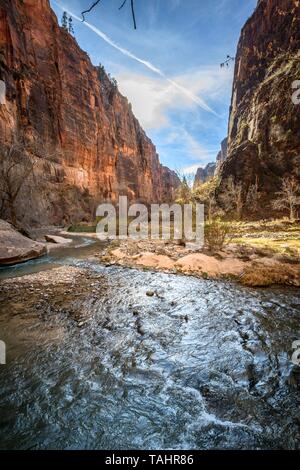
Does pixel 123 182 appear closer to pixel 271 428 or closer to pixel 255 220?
pixel 255 220

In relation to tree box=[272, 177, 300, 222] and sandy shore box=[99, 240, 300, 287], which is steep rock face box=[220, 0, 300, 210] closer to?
tree box=[272, 177, 300, 222]

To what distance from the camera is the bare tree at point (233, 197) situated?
40.8 m

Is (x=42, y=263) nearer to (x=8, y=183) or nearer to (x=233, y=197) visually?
(x=8, y=183)

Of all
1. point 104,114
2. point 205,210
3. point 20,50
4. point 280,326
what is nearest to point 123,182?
point 104,114

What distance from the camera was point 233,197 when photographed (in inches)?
1742

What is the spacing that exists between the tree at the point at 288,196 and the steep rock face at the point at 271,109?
191 centimetres

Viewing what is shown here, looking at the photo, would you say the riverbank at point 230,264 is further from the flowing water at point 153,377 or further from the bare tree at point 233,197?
the bare tree at point 233,197

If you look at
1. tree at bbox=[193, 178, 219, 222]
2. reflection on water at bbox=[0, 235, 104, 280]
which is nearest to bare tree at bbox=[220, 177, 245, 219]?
tree at bbox=[193, 178, 219, 222]

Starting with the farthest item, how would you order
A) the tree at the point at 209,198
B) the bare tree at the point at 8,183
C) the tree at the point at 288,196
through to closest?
the tree at the point at 209,198, the tree at the point at 288,196, the bare tree at the point at 8,183

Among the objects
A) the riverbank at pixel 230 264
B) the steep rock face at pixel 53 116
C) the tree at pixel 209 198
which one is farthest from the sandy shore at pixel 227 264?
the tree at pixel 209 198

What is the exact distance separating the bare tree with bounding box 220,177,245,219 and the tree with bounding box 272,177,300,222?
18.9 ft

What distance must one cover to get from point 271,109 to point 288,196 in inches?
755
